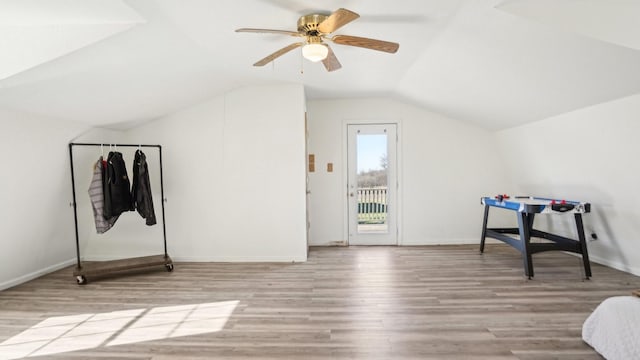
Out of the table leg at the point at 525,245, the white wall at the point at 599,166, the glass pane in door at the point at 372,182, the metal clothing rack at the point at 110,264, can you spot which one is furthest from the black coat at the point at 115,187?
the white wall at the point at 599,166

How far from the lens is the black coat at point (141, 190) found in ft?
11.4

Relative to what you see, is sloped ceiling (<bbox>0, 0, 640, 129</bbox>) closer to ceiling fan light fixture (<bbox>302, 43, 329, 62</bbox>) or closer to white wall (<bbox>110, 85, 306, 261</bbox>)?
ceiling fan light fixture (<bbox>302, 43, 329, 62</bbox>)

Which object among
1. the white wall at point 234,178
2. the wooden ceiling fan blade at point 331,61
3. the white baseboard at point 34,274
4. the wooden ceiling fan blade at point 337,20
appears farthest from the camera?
the white wall at point 234,178

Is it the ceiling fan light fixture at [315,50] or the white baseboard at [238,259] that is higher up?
the ceiling fan light fixture at [315,50]

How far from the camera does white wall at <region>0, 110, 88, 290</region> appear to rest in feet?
8.74

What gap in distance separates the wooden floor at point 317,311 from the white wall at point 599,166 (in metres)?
0.38

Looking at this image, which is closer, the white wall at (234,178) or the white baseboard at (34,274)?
the white baseboard at (34,274)

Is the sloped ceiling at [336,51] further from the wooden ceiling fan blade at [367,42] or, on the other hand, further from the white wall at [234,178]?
the white wall at [234,178]

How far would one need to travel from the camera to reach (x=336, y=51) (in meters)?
2.79

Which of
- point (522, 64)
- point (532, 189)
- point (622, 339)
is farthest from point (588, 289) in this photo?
point (522, 64)

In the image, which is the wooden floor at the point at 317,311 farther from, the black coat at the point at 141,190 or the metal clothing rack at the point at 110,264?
the black coat at the point at 141,190

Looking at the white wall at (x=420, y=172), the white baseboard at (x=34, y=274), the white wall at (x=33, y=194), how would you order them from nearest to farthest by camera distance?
1. the white wall at (x=33, y=194)
2. the white baseboard at (x=34, y=274)
3. the white wall at (x=420, y=172)

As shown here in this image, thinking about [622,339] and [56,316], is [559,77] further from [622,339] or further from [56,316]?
[56,316]

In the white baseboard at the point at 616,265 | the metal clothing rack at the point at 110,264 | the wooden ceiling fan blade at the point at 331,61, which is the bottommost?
the white baseboard at the point at 616,265
